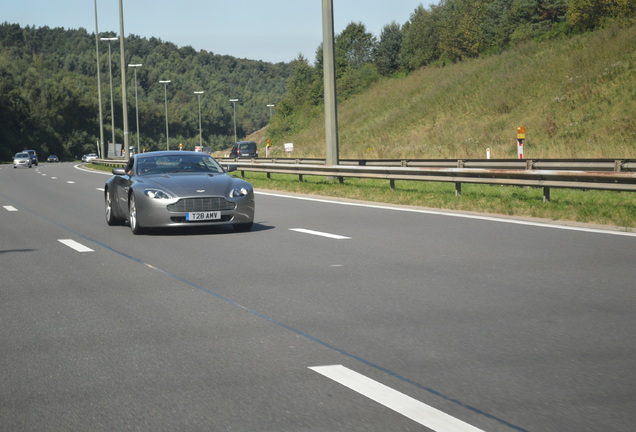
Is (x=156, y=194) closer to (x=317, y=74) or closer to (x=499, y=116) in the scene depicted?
(x=499, y=116)

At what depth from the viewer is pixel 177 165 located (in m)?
16.0

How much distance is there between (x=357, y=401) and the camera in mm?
4945

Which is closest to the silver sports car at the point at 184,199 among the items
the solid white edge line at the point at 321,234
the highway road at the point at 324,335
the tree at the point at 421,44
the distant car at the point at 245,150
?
the solid white edge line at the point at 321,234

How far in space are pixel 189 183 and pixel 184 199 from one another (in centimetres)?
46

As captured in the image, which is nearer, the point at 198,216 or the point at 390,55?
the point at 198,216

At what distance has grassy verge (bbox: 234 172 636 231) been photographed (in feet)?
51.3

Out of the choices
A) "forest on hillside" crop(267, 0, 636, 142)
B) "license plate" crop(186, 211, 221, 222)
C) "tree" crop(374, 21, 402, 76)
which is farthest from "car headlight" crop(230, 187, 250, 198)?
"tree" crop(374, 21, 402, 76)

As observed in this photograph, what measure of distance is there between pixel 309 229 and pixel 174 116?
17055cm

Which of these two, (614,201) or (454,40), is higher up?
(454,40)

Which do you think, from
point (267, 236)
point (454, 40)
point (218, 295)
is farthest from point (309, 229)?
point (454, 40)

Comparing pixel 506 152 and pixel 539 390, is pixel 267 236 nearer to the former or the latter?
pixel 539 390

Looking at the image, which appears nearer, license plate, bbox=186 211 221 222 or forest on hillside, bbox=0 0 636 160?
license plate, bbox=186 211 221 222

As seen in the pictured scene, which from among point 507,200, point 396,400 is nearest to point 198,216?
point 507,200

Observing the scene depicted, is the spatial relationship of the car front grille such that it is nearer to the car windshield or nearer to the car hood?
the car hood
